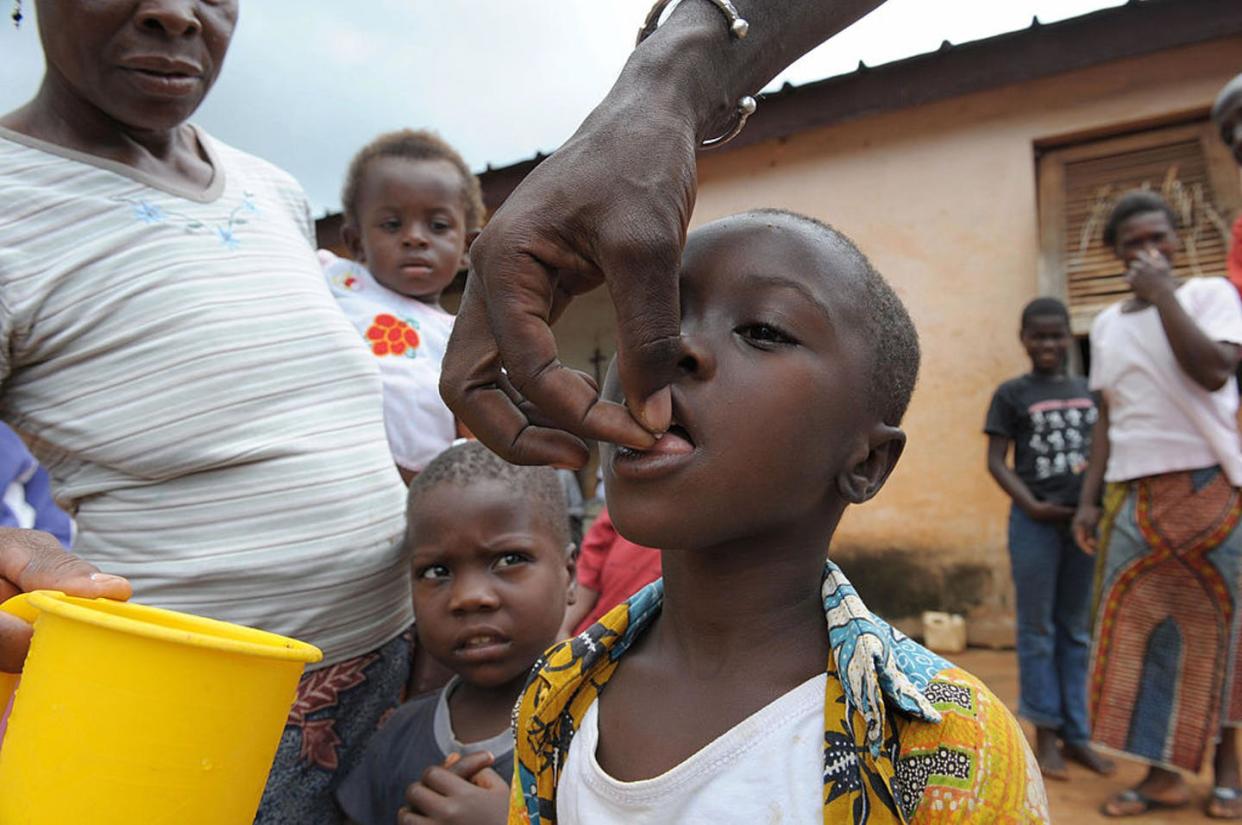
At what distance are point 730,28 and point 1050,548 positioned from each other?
361cm

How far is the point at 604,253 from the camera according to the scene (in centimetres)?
86

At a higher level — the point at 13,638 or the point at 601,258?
the point at 601,258

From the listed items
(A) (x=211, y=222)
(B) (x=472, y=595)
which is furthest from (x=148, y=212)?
(B) (x=472, y=595)

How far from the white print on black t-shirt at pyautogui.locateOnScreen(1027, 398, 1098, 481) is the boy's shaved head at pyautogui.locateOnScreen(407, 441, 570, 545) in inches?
108

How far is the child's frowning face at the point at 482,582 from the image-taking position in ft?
6.29

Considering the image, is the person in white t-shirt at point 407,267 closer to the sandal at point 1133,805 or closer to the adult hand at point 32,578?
the adult hand at point 32,578

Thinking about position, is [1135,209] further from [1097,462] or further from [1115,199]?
[1115,199]

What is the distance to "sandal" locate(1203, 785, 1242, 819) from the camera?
3258mm

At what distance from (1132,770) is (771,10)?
3947mm

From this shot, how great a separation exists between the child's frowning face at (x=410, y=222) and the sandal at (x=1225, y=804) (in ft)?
10.3

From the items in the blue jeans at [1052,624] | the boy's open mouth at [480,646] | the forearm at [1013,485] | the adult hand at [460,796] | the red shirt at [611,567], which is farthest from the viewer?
the forearm at [1013,485]

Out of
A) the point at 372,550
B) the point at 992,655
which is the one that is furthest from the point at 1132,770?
the point at 372,550

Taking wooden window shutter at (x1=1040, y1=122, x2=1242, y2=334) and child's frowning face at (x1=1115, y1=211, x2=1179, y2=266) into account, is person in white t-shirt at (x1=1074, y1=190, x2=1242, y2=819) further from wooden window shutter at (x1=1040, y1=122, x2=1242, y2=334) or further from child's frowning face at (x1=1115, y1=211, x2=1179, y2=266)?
wooden window shutter at (x1=1040, y1=122, x2=1242, y2=334)

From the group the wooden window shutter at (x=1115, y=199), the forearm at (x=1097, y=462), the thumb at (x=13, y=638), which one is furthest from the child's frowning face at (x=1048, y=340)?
the thumb at (x=13, y=638)
